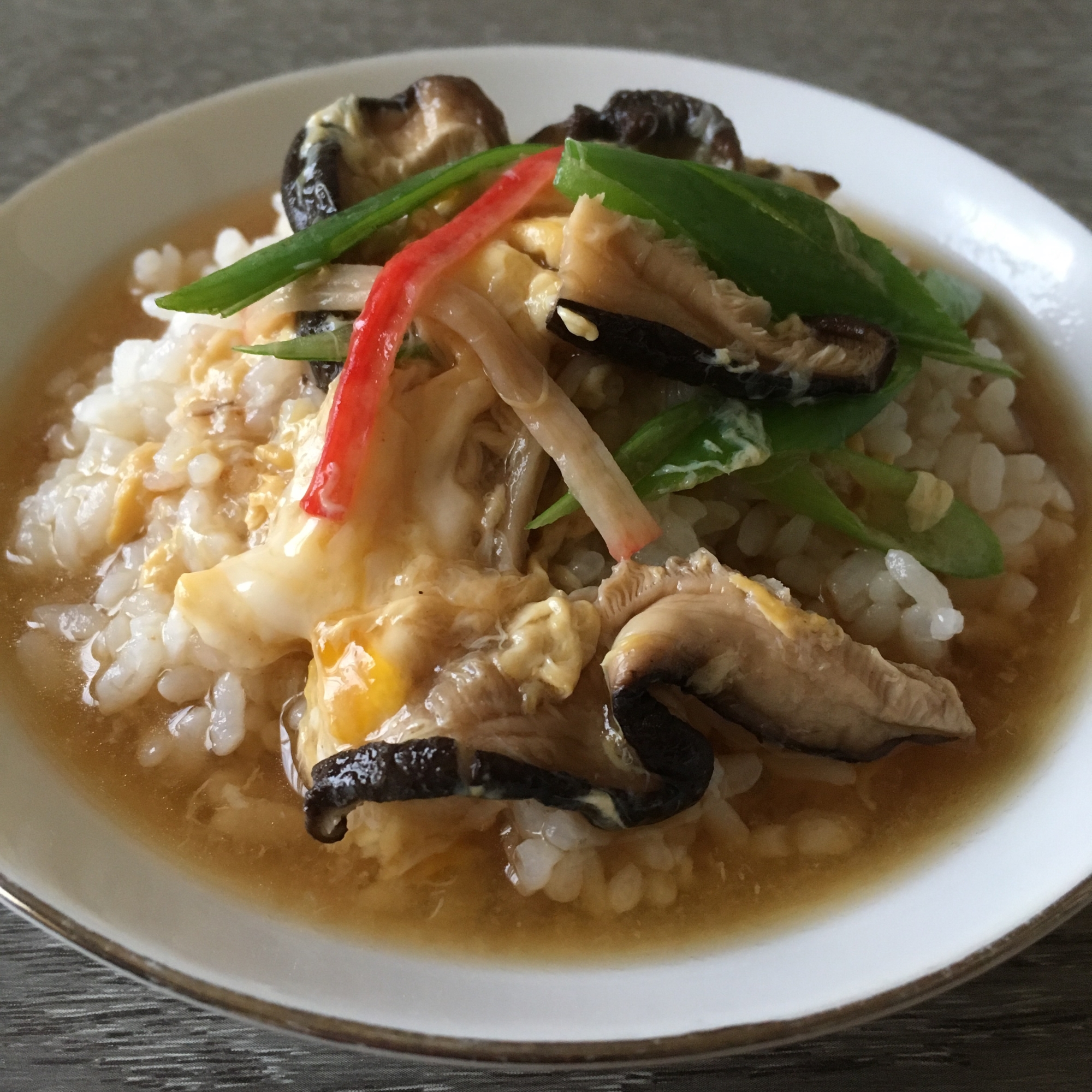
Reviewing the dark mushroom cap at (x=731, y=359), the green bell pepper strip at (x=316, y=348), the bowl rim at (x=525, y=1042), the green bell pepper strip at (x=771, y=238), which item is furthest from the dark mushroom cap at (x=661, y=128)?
the bowl rim at (x=525, y=1042)

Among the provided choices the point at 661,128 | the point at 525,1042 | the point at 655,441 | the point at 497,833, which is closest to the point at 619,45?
the point at 661,128

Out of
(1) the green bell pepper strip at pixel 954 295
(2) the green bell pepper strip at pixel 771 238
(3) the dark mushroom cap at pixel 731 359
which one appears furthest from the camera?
(1) the green bell pepper strip at pixel 954 295

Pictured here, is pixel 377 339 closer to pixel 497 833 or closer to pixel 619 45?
pixel 497 833

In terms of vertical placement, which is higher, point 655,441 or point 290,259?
point 290,259

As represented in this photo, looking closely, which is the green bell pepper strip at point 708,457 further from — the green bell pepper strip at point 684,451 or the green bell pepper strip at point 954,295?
the green bell pepper strip at point 954,295

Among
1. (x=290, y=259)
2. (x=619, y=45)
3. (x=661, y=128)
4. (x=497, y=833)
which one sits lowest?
(x=497, y=833)

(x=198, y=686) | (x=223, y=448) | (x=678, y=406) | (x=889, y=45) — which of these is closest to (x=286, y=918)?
(x=198, y=686)

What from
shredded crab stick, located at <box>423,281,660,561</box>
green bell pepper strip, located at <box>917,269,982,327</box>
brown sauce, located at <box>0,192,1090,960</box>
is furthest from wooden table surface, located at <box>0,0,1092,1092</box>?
shredded crab stick, located at <box>423,281,660,561</box>
